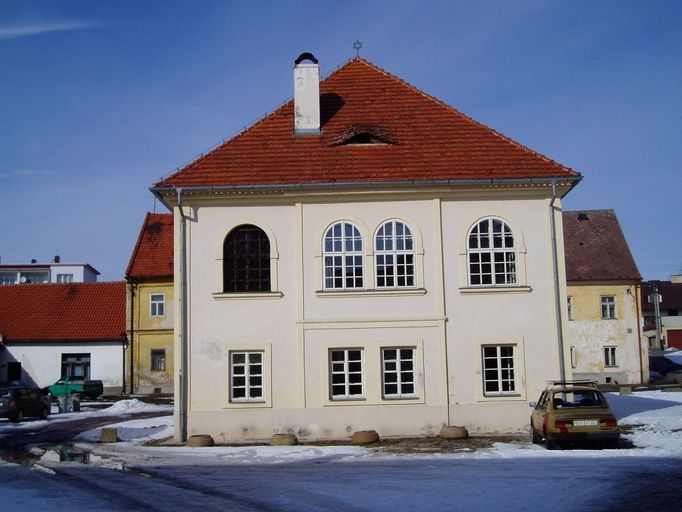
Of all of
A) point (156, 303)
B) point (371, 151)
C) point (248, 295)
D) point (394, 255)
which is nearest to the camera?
point (248, 295)

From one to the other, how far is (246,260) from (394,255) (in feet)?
13.8

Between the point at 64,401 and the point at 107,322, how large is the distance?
48.1ft

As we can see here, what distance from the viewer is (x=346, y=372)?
842 inches

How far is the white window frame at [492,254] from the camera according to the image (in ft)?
71.1

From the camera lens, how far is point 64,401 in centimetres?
3569

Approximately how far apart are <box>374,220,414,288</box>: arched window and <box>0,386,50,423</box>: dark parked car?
58.5ft

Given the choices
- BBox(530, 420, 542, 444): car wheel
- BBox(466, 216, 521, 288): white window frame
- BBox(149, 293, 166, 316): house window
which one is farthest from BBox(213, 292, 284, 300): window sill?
BBox(149, 293, 166, 316): house window

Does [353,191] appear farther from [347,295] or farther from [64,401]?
[64,401]

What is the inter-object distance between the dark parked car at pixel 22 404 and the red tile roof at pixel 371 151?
14.6 metres

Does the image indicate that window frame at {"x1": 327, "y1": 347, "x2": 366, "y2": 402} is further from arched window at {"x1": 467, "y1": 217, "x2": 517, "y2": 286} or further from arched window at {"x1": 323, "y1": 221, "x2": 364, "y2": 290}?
arched window at {"x1": 467, "y1": 217, "x2": 517, "y2": 286}

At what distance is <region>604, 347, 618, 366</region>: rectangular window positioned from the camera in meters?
48.9

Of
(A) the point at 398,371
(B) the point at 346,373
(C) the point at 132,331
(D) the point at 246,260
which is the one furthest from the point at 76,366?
(A) the point at 398,371

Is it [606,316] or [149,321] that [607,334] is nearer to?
[606,316]

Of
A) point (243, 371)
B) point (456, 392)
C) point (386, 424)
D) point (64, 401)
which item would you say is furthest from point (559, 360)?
point (64, 401)
